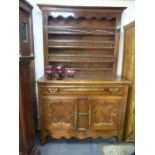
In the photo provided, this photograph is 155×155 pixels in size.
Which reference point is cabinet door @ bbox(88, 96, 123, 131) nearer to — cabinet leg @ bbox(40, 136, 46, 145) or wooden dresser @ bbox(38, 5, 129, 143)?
wooden dresser @ bbox(38, 5, 129, 143)

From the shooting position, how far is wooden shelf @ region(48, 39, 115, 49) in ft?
7.36

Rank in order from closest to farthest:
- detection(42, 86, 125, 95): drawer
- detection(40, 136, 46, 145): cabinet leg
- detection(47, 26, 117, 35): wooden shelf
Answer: detection(42, 86, 125, 95): drawer < detection(40, 136, 46, 145): cabinet leg < detection(47, 26, 117, 35): wooden shelf

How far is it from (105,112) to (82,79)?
1.75 ft

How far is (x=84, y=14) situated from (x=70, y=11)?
0.20 meters

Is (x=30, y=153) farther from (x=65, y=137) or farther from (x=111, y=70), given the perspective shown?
(x=111, y=70)

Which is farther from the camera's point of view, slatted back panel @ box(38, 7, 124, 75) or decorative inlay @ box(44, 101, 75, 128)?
slatted back panel @ box(38, 7, 124, 75)

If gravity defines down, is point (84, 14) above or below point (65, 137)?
above

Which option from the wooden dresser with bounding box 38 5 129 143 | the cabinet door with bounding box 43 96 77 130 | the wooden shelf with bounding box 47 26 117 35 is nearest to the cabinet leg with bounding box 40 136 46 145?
the wooden dresser with bounding box 38 5 129 143

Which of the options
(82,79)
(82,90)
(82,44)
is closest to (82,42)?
(82,44)

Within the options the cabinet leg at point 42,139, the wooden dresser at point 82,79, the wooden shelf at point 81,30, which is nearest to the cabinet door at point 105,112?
the wooden dresser at point 82,79
